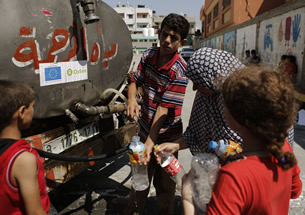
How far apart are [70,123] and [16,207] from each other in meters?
1.35

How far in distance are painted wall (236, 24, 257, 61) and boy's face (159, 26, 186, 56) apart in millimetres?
12720

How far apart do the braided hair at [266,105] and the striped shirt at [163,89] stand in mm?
1241

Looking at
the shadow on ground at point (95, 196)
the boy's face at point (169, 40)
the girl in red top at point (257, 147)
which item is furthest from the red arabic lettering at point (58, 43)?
the shadow on ground at point (95, 196)

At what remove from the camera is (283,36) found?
36.2ft

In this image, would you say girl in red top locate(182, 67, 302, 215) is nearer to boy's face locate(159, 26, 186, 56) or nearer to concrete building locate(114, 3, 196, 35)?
boy's face locate(159, 26, 186, 56)

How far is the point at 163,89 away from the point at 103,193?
1.74 meters

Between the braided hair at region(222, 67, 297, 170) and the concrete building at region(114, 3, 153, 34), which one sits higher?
the concrete building at region(114, 3, 153, 34)

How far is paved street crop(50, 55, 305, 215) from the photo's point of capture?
3125mm

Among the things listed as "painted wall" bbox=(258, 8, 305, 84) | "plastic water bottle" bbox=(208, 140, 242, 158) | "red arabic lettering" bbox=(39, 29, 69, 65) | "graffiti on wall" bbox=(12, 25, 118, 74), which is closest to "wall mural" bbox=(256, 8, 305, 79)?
"painted wall" bbox=(258, 8, 305, 84)

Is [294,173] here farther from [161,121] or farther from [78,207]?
[78,207]

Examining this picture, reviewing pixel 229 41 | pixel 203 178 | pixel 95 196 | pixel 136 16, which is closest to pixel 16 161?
pixel 203 178

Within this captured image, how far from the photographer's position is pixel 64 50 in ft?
7.80

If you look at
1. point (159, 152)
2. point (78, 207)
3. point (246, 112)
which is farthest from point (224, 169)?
point (78, 207)

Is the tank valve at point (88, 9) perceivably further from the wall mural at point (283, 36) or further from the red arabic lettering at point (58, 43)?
the wall mural at point (283, 36)
